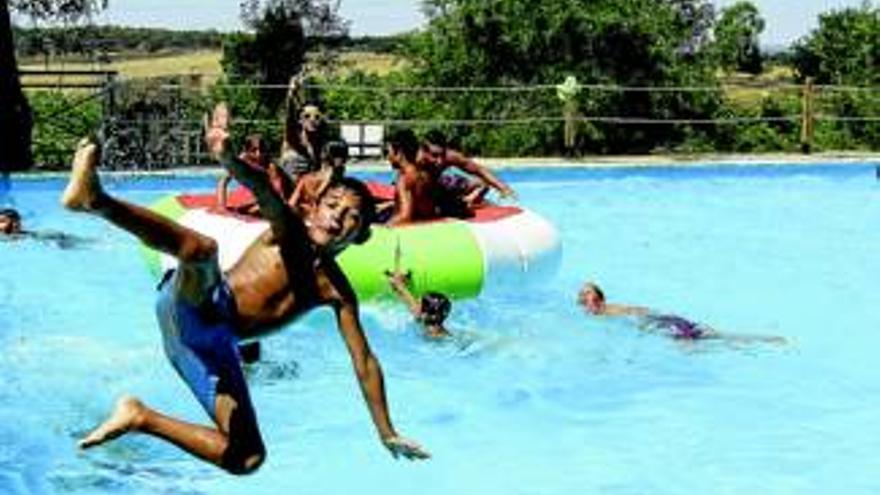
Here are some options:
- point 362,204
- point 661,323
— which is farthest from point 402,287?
point 362,204

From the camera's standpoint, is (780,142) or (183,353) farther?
(780,142)


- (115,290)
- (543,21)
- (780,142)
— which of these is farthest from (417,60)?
(115,290)

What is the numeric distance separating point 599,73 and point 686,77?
160cm

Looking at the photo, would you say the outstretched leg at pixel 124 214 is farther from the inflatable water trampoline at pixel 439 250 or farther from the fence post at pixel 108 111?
the fence post at pixel 108 111

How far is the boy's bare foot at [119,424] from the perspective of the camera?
4.50 m

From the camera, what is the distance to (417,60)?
23203mm

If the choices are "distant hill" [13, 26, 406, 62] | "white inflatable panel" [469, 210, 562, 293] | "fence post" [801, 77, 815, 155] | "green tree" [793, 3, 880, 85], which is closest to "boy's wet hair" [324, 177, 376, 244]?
"white inflatable panel" [469, 210, 562, 293]

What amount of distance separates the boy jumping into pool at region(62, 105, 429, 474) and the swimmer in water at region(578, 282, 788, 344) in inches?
204

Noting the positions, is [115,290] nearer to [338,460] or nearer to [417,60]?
[338,460]

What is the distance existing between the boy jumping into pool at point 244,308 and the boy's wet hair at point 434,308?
427 cm

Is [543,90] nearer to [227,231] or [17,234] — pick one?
[17,234]

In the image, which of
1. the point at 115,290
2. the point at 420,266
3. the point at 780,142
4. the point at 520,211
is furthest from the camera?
the point at 780,142

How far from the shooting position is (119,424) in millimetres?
4523

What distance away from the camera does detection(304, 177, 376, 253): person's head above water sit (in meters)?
4.65
